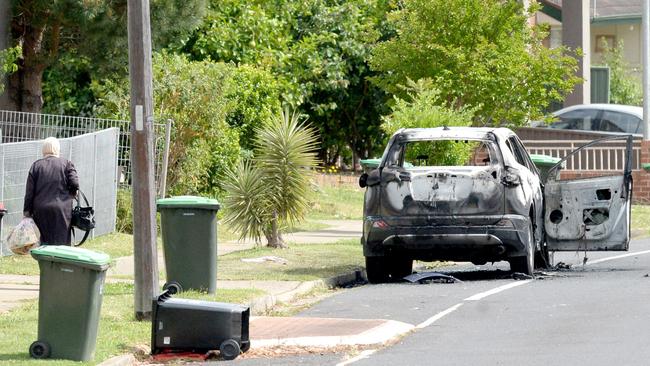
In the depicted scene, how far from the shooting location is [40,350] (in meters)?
10.5

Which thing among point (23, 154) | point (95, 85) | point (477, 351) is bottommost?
point (477, 351)

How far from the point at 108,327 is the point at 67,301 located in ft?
6.22

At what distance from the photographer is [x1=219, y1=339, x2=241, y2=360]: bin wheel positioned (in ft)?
36.2

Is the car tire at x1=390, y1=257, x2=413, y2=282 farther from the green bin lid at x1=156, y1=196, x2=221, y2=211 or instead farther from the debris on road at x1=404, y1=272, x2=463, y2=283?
the green bin lid at x1=156, y1=196, x2=221, y2=211

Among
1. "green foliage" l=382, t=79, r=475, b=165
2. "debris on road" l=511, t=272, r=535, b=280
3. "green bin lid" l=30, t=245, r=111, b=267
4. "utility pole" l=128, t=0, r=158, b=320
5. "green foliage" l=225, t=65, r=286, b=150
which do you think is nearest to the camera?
"green bin lid" l=30, t=245, r=111, b=267

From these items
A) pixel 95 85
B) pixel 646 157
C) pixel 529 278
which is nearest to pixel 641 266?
pixel 529 278

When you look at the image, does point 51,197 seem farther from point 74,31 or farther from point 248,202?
point 74,31

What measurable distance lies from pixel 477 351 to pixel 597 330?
1496 mm

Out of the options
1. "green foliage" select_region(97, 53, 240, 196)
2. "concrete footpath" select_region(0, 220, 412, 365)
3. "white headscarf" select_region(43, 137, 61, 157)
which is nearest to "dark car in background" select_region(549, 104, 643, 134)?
"green foliage" select_region(97, 53, 240, 196)

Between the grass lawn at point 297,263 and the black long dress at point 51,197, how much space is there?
6.83 ft

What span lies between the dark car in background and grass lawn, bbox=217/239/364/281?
58.3ft

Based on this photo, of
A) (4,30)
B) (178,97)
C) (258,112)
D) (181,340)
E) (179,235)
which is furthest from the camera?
(258,112)

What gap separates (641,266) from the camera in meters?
18.4

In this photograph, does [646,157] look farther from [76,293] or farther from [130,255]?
[76,293]
